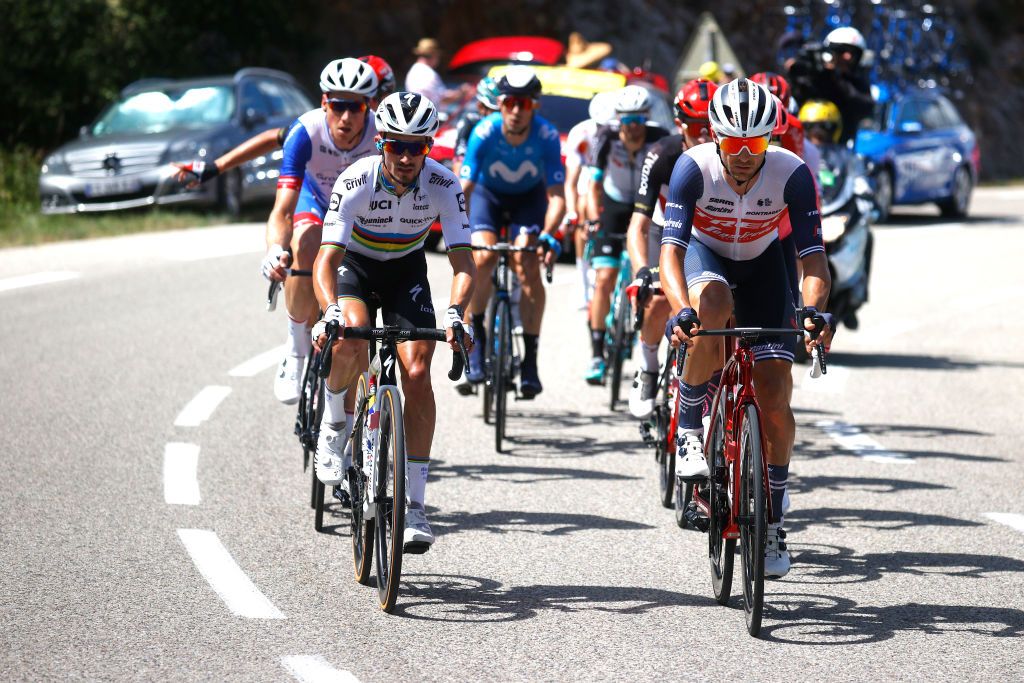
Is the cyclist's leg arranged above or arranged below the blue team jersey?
below

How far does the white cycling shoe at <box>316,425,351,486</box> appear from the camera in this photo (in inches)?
281

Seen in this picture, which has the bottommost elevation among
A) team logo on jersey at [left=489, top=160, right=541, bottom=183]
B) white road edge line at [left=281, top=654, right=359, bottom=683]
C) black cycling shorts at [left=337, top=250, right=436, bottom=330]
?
white road edge line at [left=281, top=654, right=359, bottom=683]

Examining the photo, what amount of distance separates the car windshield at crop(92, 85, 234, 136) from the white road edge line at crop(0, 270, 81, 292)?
4.65 metres

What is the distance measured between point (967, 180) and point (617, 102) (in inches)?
635

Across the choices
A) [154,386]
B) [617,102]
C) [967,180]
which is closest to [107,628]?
[154,386]

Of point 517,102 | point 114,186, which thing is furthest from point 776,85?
point 114,186

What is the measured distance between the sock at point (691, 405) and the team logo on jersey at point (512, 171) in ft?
12.3

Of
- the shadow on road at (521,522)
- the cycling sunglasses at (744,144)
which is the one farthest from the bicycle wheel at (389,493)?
the cycling sunglasses at (744,144)

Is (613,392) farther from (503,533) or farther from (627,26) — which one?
(627,26)

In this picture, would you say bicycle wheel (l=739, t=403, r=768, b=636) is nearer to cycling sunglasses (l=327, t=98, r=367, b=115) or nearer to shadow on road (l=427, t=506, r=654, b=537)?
shadow on road (l=427, t=506, r=654, b=537)

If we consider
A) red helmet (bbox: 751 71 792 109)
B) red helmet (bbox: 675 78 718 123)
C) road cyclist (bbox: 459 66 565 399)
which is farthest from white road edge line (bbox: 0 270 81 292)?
red helmet (bbox: 675 78 718 123)

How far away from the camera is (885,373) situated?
12812 mm

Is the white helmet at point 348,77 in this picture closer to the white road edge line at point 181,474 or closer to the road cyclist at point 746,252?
the white road edge line at point 181,474

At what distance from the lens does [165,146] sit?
1984cm
